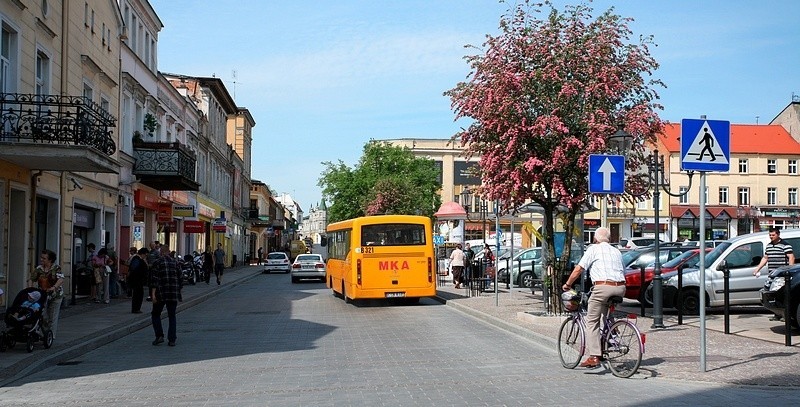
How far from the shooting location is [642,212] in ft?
271

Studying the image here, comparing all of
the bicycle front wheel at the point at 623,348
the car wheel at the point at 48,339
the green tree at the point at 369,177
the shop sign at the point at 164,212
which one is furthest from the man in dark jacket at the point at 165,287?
the green tree at the point at 369,177

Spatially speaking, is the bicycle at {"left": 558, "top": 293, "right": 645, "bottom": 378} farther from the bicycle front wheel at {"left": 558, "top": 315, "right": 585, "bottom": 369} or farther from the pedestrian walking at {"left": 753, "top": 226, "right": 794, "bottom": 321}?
the pedestrian walking at {"left": 753, "top": 226, "right": 794, "bottom": 321}

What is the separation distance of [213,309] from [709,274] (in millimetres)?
13585

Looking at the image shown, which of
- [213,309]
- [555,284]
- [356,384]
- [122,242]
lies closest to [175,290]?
[356,384]

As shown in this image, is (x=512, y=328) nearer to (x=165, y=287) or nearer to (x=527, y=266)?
(x=165, y=287)

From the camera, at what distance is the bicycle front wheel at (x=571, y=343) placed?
11.2 metres

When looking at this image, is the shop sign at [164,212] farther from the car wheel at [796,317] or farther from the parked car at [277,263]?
the car wheel at [796,317]

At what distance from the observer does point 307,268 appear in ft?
141

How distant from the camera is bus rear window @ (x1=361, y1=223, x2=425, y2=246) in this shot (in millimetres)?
25031

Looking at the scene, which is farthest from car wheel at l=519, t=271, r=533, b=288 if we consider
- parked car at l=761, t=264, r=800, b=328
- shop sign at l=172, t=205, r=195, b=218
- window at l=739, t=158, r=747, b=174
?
window at l=739, t=158, r=747, b=174

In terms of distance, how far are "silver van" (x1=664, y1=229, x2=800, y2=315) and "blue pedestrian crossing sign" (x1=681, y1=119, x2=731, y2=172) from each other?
8970 millimetres

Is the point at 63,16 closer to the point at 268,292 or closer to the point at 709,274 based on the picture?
the point at 268,292

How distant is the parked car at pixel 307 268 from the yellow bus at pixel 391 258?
17653 millimetres

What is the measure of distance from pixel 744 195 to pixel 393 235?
198 feet
